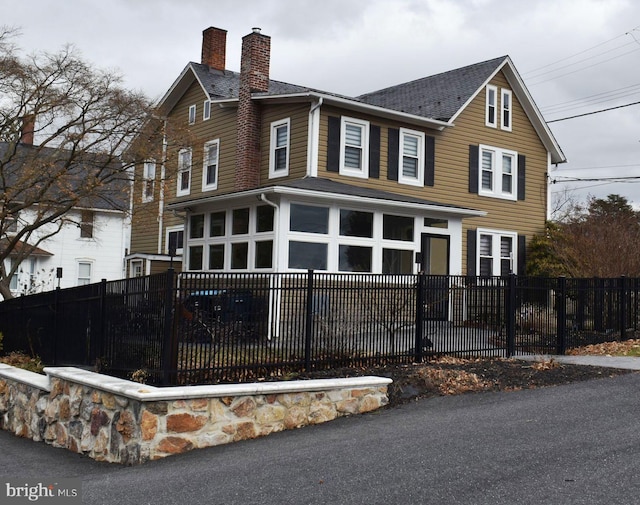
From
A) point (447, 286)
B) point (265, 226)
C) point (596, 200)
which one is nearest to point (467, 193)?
point (265, 226)

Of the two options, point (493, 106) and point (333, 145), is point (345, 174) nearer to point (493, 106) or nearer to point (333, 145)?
point (333, 145)

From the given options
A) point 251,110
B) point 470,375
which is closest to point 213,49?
point 251,110

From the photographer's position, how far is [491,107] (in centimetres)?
2305

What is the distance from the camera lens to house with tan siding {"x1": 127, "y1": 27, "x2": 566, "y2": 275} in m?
16.5

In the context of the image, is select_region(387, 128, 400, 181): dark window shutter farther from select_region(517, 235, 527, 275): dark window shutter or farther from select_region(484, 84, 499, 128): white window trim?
select_region(517, 235, 527, 275): dark window shutter

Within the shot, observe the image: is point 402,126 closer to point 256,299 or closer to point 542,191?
point 542,191

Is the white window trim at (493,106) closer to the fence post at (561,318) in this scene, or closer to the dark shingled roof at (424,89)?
the dark shingled roof at (424,89)

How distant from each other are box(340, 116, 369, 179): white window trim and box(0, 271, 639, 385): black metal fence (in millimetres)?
7870

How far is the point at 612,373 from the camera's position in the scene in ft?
31.7

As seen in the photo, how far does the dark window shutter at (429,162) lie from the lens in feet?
68.2

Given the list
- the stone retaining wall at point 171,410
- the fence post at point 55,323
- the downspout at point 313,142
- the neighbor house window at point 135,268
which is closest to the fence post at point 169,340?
the stone retaining wall at point 171,410

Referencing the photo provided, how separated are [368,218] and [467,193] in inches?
240

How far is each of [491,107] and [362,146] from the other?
19.9 feet

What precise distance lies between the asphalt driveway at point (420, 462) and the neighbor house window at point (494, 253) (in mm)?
14154
